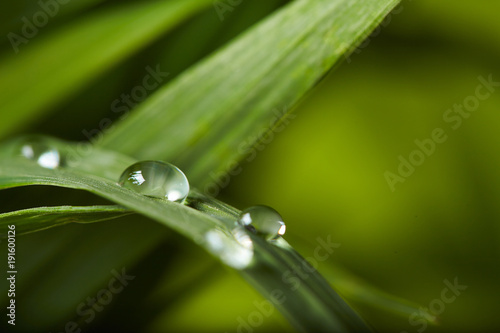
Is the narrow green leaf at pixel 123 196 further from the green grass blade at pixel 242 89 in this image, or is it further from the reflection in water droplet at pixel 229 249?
the green grass blade at pixel 242 89

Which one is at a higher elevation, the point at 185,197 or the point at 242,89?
the point at 242,89

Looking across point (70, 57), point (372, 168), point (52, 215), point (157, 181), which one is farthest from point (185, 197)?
point (372, 168)

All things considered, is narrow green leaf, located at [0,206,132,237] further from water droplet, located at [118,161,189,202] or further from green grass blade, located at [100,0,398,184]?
green grass blade, located at [100,0,398,184]

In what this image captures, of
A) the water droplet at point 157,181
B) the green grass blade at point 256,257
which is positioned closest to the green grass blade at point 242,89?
the water droplet at point 157,181

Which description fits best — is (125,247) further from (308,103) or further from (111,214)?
(308,103)

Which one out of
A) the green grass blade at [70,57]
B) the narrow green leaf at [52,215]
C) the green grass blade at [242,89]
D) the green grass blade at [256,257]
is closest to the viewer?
the green grass blade at [256,257]

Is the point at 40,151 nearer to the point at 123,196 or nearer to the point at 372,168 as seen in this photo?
the point at 123,196
